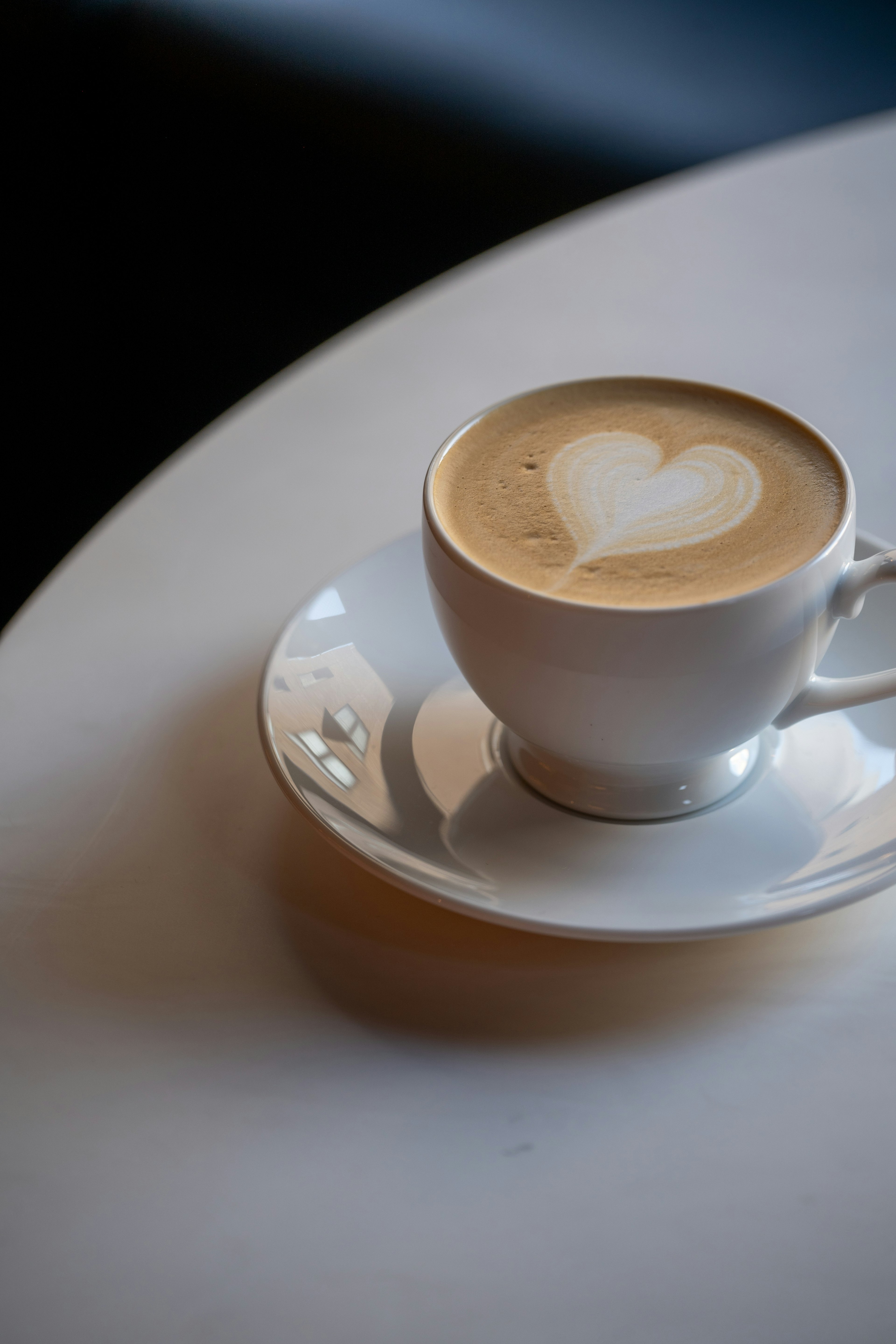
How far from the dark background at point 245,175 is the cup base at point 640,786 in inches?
53.4

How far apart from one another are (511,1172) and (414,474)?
655mm

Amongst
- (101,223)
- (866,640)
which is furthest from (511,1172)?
(101,223)

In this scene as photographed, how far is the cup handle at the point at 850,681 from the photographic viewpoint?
633 mm

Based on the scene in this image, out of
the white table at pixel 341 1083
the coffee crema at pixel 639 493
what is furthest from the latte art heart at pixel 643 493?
the white table at pixel 341 1083

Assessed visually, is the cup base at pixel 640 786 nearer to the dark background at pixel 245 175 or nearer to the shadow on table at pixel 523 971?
the shadow on table at pixel 523 971

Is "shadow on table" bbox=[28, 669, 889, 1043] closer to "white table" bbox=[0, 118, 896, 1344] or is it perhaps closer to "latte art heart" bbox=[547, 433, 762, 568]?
"white table" bbox=[0, 118, 896, 1344]

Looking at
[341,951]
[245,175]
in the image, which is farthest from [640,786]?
[245,175]

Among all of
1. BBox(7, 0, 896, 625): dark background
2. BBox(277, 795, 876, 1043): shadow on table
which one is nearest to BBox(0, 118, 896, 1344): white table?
BBox(277, 795, 876, 1043): shadow on table

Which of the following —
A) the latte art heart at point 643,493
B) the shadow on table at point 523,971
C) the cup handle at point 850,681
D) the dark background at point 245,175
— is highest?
the dark background at point 245,175

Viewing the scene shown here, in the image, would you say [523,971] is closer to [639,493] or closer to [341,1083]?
[341,1083]

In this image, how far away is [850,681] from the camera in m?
0.68

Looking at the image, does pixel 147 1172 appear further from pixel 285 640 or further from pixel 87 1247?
pixel 285 640

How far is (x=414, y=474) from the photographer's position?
1.04m

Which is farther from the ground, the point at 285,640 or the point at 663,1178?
the point at 285,640
